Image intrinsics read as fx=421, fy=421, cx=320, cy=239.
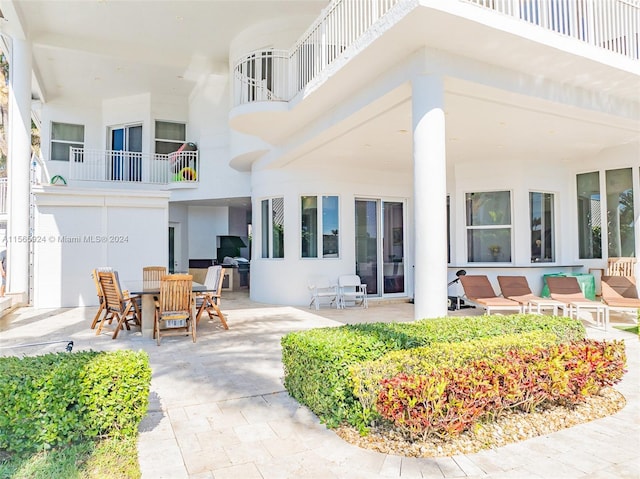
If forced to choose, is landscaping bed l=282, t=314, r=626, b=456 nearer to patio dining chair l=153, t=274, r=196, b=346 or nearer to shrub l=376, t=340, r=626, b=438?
shrub l=376, t=340, r=626, b=438

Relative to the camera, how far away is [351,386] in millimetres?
3127

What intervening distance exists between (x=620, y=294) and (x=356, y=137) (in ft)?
20.0

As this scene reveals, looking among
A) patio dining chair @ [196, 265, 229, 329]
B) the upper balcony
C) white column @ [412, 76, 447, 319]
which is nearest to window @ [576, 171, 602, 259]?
white column @ [412, 76, 447, 319]

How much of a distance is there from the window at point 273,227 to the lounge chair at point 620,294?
721 centimetres

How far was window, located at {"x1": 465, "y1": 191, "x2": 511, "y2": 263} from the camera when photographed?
34.2 ft

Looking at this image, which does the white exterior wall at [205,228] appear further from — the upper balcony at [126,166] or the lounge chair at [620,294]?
the lounge chair at [620,294]

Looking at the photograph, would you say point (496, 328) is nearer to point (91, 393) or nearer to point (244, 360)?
point (244, 360)

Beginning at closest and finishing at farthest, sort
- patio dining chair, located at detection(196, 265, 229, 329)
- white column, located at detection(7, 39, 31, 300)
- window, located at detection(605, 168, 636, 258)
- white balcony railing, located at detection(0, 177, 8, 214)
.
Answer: patio dining chair, located at detection(196, 265, 229, 329) < window, located at detection(605, 168, 636, 258) < white column, located at detection(7, 39, 31, 300) < white balcony railing, located at detection(0, 177, 8, 214)

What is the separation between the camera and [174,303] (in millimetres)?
6441

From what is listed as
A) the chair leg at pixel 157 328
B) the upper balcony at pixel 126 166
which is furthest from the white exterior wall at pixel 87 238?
the chair leg at pixel 157 328

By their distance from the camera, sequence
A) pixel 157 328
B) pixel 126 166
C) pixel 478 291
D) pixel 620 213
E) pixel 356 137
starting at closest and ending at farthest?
pixel 157 328 → pixel 356 137 → pixel 478 291 → pixel 620 213 → pixel 126 166

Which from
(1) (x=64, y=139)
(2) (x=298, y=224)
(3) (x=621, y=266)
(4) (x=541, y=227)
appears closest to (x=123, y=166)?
(1) (x=64, y=139)

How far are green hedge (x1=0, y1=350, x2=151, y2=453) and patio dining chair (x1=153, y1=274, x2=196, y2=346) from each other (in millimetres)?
3174

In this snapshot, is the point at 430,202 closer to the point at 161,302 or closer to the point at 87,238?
the point at 161,302
